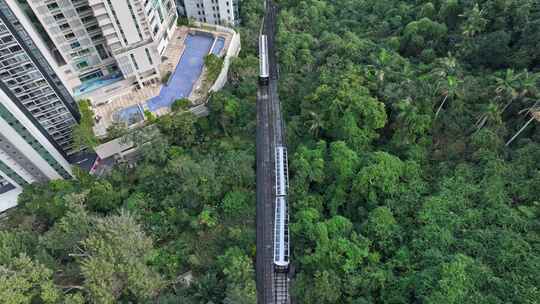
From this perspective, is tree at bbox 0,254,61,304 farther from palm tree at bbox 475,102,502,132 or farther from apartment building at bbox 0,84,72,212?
palm tree at bbox 475,102,502,132

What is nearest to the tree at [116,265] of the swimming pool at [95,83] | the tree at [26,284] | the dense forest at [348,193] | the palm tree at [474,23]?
the dense forest at [348,193]

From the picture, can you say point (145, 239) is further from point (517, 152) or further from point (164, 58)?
point (517, 152)

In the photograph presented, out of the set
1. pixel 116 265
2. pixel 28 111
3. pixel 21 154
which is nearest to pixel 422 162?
pixel 116 265

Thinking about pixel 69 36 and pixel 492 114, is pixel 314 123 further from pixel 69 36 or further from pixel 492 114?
pixel 69 36

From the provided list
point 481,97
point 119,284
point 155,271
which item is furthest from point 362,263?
point 481,97

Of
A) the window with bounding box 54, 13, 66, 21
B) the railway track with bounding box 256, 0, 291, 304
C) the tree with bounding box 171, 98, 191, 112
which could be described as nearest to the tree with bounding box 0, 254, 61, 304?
the railway track with bounding box 256, 0, 291, 304

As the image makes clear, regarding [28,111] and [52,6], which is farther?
[28,111]
